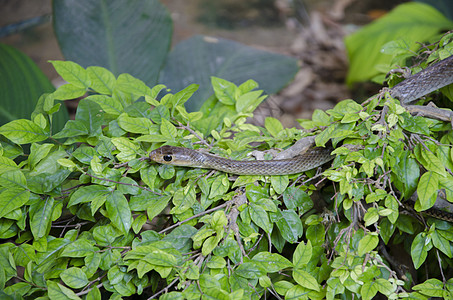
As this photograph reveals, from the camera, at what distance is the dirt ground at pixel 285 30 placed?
3.85 m

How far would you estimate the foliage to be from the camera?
1.04m

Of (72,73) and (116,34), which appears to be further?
(116,34)

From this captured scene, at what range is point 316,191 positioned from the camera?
1325 millimetres

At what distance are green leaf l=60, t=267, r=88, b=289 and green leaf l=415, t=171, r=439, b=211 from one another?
3.13ft

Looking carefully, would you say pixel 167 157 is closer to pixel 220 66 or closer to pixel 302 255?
pixel 302 255

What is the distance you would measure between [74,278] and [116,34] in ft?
5.68

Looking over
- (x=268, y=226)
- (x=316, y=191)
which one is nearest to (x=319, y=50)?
(x=316, y=191)

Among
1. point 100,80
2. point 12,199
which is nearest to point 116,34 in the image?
point 100,80

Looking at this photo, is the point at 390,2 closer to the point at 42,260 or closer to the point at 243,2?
the point at 243,2

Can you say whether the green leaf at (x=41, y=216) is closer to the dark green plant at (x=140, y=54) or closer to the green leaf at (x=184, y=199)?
the green leaf at (x=184, y=199)

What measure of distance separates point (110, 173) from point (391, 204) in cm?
83

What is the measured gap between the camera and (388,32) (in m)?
3.30

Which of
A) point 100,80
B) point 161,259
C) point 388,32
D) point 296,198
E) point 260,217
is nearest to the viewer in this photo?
point 161,259

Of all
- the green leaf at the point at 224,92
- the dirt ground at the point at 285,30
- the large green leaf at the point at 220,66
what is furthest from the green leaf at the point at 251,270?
the dirt ground at the point at 285,30
